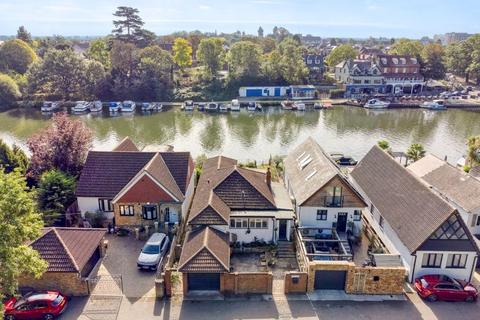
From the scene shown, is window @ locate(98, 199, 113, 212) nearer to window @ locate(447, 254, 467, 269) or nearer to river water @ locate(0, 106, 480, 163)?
river water @ locate(0, 106, 480, 163)

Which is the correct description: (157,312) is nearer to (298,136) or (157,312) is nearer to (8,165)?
(8,165)

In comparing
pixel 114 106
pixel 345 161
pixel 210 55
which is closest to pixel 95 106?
pixel 114 106

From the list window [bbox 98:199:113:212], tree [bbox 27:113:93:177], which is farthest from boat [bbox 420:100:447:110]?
window [bbox 98:199:113:212]

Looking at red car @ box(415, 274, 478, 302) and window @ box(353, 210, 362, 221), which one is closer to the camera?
red car @ box(415, 274, 478, 302)

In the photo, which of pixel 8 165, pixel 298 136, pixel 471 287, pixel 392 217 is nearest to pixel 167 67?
pixel 298 136

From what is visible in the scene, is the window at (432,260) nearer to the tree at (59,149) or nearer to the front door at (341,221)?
the front door at (341,221)
